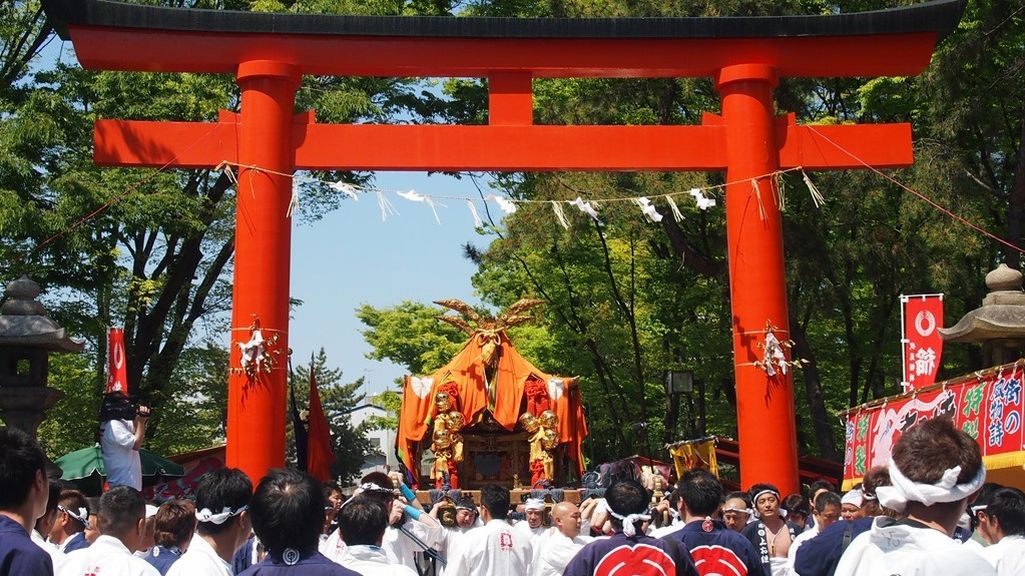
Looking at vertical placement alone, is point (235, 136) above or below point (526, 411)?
above

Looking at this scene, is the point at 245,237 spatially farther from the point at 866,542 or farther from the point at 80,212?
the point at 866,542

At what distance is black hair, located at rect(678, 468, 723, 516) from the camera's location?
6059 millimetres

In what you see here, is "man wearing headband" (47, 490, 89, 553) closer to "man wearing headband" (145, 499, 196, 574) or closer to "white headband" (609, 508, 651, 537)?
"man wearing headband" (145, 499, 196, 574)

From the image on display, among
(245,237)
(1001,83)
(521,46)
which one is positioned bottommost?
(245,237)

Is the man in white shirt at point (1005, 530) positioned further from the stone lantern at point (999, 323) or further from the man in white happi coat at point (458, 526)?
the stone lantern at point (999, 323)

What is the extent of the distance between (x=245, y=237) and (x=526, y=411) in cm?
564

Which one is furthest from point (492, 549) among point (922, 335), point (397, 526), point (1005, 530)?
point (922, 335)

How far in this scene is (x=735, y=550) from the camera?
6.12m

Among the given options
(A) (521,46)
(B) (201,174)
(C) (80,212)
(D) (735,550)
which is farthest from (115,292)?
(D) (735,550)

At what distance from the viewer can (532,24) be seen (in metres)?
14.0

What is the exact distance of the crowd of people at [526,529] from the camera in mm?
3613

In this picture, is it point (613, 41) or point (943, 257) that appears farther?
point (943, 257)

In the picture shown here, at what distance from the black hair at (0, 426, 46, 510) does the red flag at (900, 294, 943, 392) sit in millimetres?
13526

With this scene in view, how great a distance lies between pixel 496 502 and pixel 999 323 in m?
7.18
